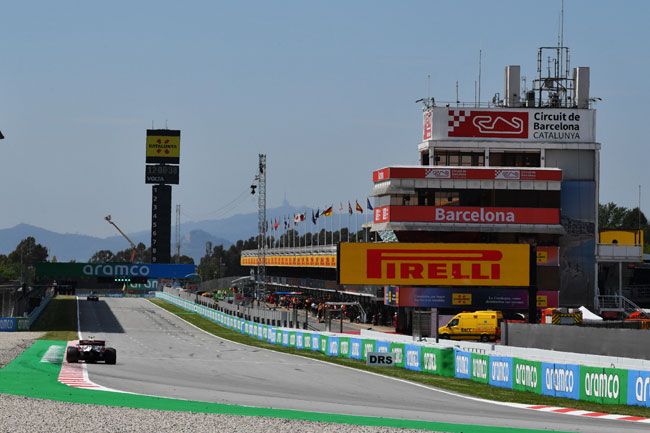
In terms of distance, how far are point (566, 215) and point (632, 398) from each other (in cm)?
5793

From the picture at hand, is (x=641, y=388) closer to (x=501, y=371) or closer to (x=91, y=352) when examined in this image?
(x=501, y=371)

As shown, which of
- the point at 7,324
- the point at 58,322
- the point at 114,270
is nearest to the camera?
the point at 7,324

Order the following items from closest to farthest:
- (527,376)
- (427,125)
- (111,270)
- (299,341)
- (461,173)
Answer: (527,376) < (299,341) < (461,173) < (427,125) < (111,270)

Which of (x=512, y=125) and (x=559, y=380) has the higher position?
(x=512, y=125)

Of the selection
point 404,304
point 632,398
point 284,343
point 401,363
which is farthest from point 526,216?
point 632,398

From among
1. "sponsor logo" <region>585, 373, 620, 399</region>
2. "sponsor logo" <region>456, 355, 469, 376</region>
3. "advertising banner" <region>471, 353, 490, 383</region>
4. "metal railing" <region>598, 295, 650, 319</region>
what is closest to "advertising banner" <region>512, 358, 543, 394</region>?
"advertising banner" <region>471, 353, 490, 383</region>

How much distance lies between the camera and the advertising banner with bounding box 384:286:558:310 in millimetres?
75375

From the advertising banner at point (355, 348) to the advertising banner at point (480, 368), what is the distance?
13.4m

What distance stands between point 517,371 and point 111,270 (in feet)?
462

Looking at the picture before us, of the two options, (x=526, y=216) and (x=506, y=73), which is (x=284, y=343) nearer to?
(x=526, y=216)

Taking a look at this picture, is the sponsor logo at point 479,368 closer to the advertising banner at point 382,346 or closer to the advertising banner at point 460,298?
the advertising banner at point 382,346

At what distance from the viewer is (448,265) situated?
6438 centimetres

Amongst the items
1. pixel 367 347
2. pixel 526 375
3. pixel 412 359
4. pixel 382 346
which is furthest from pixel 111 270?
pixel 526 375

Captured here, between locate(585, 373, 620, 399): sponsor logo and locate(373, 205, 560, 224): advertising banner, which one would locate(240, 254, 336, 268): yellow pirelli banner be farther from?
locate(585, 373, 620, 399): sponsor logo
